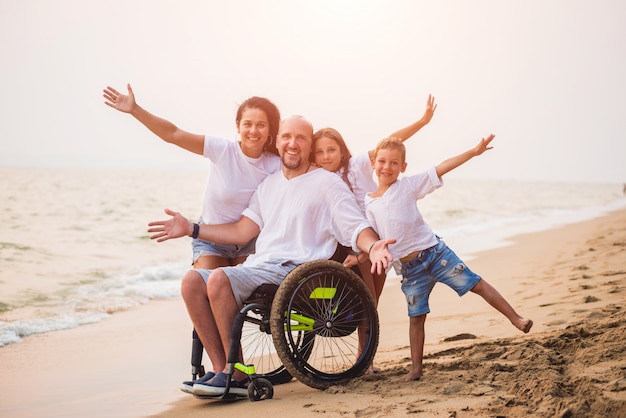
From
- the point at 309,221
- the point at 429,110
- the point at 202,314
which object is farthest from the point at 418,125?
the point at 202,314

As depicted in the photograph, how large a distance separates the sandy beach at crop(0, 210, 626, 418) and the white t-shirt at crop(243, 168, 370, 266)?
2.57ft

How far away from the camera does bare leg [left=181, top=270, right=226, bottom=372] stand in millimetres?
3965

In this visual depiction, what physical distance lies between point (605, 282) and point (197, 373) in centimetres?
418

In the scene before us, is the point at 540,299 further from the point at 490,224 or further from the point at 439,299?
the point at 490,224

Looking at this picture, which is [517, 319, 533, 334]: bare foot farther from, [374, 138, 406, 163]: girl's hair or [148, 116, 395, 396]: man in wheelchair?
[374, 138, 406, 163]: girl's hair

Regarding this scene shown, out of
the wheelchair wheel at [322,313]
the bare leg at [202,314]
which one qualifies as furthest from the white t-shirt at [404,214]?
the bare leg at [202,314]

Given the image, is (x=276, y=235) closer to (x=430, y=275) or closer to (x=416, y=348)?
(x=430, y=275)

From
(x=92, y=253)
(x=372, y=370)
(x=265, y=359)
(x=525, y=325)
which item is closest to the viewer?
(x=525, y=325)

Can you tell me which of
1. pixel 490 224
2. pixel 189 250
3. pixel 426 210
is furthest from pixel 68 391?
pixel 426 210

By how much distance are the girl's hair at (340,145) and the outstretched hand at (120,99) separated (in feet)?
3.73

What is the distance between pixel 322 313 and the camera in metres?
4.09

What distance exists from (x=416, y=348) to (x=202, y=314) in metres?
1.21

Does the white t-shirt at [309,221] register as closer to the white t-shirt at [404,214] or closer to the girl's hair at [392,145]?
the white t-shirt at [404,214]

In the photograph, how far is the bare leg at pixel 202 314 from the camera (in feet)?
13.0
